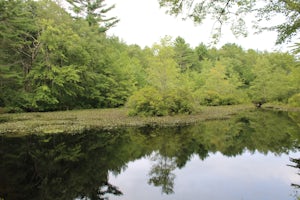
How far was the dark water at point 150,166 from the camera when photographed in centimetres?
864

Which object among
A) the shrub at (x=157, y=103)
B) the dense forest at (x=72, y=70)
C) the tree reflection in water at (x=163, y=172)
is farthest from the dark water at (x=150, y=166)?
the dense forest at (x=72, y=70)

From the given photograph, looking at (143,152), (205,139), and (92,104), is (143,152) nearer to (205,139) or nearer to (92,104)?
(205,139)

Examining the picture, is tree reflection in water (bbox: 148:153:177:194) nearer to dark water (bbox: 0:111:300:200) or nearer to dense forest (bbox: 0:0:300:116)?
dark water (bbox: 0:111:300:200)

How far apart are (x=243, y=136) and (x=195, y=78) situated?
3900 centimetres

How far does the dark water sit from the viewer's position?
8.64 meters

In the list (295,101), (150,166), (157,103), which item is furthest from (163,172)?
(295,101)

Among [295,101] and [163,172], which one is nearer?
[163,172]

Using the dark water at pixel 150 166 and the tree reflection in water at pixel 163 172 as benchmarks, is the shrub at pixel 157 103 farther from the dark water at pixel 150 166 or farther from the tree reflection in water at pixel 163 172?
the tree reflection in water at pixel 163 172

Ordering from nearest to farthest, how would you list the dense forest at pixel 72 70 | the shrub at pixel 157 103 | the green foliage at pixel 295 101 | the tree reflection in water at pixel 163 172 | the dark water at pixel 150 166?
the dark water at pixel 150 166 < the tree reflection in water at pixel 163 172 < the shrub at pixel 157 103 < the dense forest at pixel 72 70 < the green foliage at pixel 295 101

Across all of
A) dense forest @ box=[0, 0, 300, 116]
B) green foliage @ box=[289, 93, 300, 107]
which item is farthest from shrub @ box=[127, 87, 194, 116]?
green foliage @ box=[289, 93, 300, 107]

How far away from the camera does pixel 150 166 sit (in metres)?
11.5

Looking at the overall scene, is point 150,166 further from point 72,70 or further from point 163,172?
point 72,70

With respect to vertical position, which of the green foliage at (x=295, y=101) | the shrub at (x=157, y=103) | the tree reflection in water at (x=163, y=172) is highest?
the green foliage at (x=295, y=101)

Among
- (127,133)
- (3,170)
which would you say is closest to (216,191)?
(3,170)
